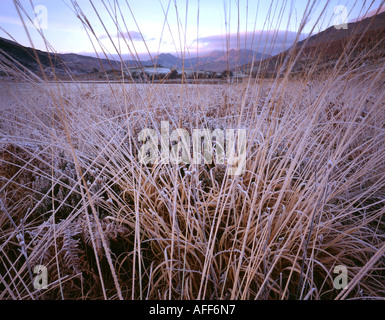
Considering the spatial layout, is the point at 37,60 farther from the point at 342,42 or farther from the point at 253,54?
the point at 342,42

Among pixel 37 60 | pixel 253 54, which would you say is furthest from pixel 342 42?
pixel 37 60

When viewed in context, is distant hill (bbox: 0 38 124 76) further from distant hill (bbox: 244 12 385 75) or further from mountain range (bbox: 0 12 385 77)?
distant hill (bbox: 244 12 385 75)

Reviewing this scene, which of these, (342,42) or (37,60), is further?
(342,42)

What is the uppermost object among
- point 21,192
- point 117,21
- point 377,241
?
point 117,21

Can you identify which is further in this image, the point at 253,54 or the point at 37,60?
the point at 253,54

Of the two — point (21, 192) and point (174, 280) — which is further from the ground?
point (21, 192)

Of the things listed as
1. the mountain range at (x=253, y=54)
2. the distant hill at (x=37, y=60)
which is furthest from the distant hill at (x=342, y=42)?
the distant hill at (x=37, y=60)

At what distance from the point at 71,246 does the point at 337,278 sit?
1081mm

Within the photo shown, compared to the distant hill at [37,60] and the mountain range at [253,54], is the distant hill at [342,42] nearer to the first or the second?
the mountain range at [253,54]

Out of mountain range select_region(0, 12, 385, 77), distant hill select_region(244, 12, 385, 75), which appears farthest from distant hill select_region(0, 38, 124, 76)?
distant hill select_region(244, 12, 385, 75)
